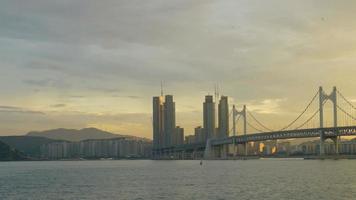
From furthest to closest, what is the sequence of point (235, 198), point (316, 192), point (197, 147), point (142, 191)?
point (197, 147) < point (142, 191) < point (316, 192) < point (235, 198)

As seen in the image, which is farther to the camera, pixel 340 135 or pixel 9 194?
pixel 340 135

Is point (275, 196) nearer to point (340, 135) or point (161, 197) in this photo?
point (161, 197)

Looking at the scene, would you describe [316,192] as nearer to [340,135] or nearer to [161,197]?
[161,197]

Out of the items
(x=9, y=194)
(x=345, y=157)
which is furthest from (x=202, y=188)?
(x=345, y=157)

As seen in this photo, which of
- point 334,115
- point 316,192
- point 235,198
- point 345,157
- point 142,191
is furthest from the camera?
point 345,157

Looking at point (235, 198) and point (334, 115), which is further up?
point (334, 115)

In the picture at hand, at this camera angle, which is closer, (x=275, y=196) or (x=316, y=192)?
(x=275, y=196)

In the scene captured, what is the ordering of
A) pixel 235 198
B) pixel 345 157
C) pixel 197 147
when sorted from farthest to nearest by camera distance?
1. pixel 197 147
2. pixel 345 157
3. pixel 235 198

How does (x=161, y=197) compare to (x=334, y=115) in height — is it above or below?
below

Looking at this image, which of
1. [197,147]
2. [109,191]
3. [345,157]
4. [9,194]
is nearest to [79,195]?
[109,191]

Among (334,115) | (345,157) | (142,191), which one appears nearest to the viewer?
(142,191)
